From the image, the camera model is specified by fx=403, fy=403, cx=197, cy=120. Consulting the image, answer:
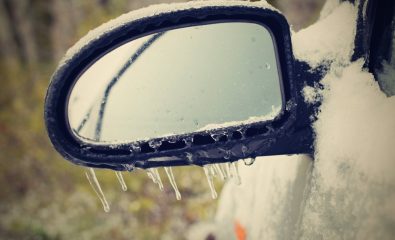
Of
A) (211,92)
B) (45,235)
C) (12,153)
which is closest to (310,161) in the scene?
(211,92)

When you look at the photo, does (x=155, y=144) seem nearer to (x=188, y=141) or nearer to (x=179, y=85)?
(x=188, y=141)

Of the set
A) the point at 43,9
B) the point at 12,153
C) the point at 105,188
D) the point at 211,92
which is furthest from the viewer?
the point at 43,9

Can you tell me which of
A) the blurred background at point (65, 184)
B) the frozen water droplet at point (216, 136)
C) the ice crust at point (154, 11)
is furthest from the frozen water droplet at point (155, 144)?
the blurred background at point (65, 184)

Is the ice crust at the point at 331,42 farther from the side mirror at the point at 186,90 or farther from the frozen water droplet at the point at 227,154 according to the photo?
the frozen water droplet at the point at 227,154

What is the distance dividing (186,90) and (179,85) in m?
0.03

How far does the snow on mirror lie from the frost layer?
0.13m

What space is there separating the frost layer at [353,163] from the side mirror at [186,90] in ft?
0.23

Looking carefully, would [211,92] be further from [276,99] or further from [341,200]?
[341,200]

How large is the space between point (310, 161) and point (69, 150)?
0.57 metres

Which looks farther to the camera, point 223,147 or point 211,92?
point 211,92

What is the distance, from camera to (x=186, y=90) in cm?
104

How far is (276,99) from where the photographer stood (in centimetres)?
92

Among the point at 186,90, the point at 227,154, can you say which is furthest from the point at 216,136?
the point at 186,90

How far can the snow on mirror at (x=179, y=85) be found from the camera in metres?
0.94
